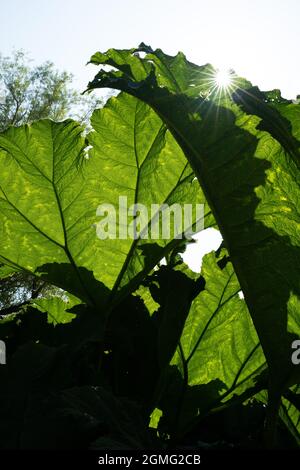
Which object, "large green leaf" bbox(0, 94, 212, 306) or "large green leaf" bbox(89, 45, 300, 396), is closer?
"large green leaf" bbox(89, 45, 300, 396)

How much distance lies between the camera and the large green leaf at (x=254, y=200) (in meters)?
0.92

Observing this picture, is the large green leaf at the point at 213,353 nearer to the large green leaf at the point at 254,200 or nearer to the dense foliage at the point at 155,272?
the dense foliage at the point at 155,272

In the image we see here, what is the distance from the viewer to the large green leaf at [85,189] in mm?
1237

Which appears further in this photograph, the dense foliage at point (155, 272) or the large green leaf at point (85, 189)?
the large green leaf at point (85, 189)

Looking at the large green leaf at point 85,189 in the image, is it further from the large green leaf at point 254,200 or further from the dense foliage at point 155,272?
the large green leaf at point 254,200

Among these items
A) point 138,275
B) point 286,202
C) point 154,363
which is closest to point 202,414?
point 154,363

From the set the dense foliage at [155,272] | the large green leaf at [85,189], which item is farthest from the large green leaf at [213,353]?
the large green leaf at [85,189]

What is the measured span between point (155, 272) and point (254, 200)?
0.31 meters

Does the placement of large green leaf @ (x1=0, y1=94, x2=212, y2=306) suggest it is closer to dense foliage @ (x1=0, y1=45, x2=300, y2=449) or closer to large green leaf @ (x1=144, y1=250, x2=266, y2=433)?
dense foliage @ (x1=0, y1=45, x2=300, y2=449)

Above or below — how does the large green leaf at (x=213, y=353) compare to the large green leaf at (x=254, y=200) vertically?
below

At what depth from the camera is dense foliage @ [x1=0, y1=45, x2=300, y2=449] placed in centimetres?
83

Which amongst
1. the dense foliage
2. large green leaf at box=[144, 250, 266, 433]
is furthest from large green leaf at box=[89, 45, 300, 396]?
large green leaf at box=[144, 250, 266, 433]

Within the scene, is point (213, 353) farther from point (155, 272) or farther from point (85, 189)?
point (85, 189)
